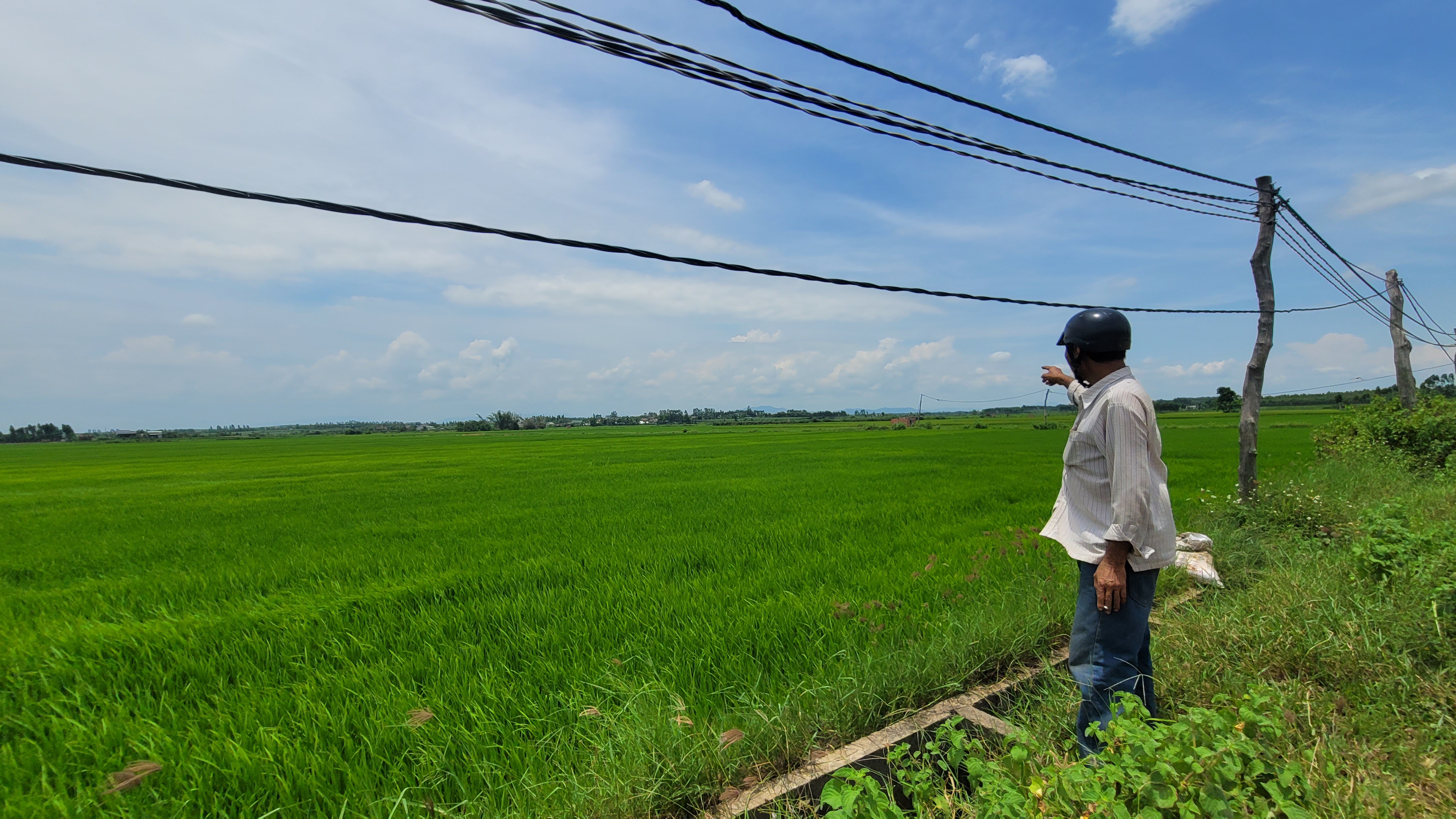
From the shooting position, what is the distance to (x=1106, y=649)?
221 centimetres

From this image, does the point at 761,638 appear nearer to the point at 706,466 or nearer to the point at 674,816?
the point at 674,816

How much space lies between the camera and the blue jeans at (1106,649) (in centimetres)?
219

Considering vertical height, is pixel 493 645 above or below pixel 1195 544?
below

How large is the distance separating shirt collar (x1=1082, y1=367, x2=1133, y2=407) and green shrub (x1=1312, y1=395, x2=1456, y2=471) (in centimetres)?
1133

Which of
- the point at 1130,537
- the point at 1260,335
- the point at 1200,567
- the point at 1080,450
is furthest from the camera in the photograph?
the point at 1260,335

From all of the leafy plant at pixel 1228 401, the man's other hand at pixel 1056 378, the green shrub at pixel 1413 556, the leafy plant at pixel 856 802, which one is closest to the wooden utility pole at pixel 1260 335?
the green shrub at pixel 1413 556

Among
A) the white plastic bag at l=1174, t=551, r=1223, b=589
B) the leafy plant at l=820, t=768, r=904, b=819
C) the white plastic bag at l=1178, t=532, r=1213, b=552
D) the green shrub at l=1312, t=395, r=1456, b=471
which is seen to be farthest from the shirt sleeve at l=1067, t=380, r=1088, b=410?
the green shrub at l=1312, t=395, r=1456, b=471

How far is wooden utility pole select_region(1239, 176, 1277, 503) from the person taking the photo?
6.16m

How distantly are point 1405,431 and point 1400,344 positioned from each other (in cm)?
247

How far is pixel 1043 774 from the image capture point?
2045 millimetres

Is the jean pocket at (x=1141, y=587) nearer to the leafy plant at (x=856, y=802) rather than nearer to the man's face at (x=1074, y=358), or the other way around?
the man's face at (x=1074, y=358)

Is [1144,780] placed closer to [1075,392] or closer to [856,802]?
[856,802]

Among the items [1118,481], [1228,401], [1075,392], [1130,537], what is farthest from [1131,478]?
[1228,401]

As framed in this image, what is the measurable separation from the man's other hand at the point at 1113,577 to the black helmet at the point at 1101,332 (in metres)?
0.76
